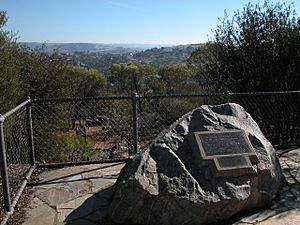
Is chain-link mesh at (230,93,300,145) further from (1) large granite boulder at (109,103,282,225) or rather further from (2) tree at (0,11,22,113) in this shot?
(2) tree at (0,11,22,113)

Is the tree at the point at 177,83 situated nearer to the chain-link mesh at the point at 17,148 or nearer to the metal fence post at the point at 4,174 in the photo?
the chain-link mesh at the point at 17,148

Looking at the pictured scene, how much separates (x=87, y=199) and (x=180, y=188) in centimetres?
138

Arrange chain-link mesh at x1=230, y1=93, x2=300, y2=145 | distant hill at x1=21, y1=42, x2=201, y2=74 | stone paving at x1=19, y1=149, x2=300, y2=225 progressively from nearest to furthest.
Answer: stone paving at x1=19, y1=149, x2=300, y2=225, chain-link mesh at x1=230, y1=93, x2=300, y2=145, distant hill at x1=21, y1=42, x2=201, y2=74

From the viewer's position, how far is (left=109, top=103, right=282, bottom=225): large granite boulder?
3.98m

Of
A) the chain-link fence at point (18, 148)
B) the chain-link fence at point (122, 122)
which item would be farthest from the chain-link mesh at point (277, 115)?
the chain-link fence at point (18, 148)

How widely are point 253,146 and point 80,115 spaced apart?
6.11m

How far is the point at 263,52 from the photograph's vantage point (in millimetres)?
8547

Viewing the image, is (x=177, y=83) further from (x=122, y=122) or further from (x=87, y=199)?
(x=87, y=199)

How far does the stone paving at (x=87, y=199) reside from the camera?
4.20 m

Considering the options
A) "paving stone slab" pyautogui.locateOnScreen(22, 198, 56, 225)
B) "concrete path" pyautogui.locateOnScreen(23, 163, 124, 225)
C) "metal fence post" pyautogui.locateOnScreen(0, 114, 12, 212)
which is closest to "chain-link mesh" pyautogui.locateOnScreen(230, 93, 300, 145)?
"concrete path" pyautogui.locateOnScreen(23, 163, 124, 225)

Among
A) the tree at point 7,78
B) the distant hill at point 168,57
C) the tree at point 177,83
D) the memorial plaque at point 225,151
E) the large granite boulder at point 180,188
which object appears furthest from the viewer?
the distant hill at point 168,57

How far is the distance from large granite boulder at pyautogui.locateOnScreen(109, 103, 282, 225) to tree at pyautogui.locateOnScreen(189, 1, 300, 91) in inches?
168

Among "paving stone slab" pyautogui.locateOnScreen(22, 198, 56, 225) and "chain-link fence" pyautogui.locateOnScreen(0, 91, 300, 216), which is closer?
"paving stone slab" pyautogui.locateOnScreen(22, 198, 56, 225)

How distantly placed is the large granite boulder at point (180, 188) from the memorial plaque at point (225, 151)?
78 mm
